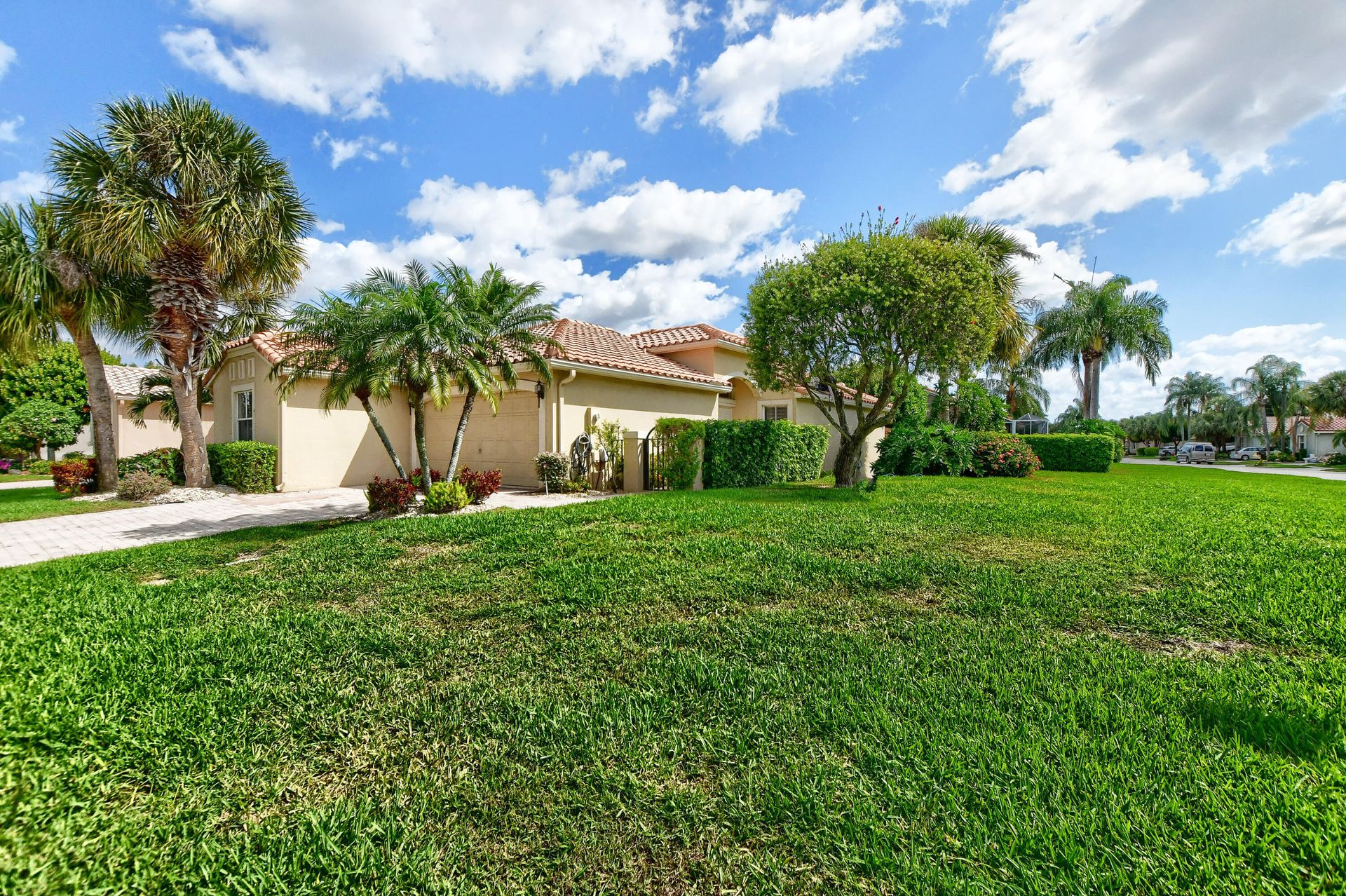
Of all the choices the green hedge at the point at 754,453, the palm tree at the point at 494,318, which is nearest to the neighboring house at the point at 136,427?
the palm tree at the point at 494,318

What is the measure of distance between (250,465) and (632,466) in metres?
10.4

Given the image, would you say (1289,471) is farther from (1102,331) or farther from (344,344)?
(344,344)

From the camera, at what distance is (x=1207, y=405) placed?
69.4 metres

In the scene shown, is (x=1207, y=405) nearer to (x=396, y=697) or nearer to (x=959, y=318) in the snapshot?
(x=959, y=318)

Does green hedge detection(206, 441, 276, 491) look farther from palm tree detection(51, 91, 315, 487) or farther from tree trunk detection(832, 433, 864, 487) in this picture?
tree trunk detection(832, 433, 864, 487)

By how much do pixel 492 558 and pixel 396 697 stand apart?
3.06m

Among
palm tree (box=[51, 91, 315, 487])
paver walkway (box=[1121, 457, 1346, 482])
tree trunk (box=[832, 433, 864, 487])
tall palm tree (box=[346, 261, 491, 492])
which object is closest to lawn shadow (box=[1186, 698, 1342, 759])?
tall palm tree (box=[346, 261, 491, 492])

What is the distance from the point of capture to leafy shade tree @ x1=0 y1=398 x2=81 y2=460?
26078 millimetres

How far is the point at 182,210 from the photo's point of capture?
13633 millimetres

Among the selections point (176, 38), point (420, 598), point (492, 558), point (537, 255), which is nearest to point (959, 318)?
point (492, 558)

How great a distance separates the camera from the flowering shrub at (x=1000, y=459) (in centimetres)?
1742

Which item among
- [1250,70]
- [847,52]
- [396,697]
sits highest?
[847,52]

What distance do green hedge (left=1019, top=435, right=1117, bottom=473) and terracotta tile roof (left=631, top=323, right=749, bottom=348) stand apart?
12891 millimetres

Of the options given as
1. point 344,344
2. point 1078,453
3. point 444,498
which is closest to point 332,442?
point 444,498
